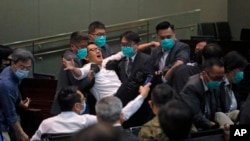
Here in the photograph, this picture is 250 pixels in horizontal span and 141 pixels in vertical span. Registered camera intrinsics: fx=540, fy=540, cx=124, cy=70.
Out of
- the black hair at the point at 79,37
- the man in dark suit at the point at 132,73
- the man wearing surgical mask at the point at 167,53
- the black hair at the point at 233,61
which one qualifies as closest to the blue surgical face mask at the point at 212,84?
the black hair at the point at 233,61

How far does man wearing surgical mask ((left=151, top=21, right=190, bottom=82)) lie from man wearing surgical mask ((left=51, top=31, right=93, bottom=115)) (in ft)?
2.57

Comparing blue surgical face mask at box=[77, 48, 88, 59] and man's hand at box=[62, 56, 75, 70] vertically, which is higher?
blue surgical face mask at box=[77, 48, 88, 59]

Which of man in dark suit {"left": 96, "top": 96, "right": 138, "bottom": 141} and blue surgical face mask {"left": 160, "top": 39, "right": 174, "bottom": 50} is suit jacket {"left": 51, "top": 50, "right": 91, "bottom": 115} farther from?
man in dark suit {"left": 96, "top": 96, "right": 138, "bottom": 141}

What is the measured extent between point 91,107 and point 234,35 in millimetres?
8024

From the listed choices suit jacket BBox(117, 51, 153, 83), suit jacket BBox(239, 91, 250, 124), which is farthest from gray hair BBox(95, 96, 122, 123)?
suit jacket BBox(117, 51, 153, 83)

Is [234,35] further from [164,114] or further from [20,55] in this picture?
[164,114]

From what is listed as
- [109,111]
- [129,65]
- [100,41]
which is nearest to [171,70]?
[129,65]

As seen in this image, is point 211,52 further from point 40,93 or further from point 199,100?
point 40,93

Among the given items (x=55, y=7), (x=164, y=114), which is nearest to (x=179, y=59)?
(x=164, y=114)

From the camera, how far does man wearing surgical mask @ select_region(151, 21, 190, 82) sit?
223 inches

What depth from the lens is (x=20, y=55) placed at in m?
4.89

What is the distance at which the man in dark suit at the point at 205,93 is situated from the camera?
14.2 feet

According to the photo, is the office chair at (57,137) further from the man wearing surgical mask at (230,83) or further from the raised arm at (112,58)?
the raised arm at (112,58)

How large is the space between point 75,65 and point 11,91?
0.76 m
